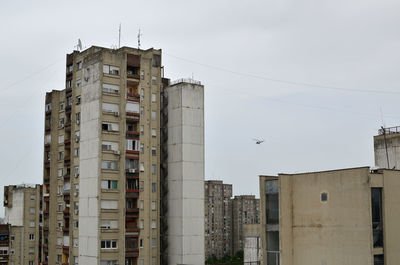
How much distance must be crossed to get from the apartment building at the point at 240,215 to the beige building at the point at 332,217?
429 ft

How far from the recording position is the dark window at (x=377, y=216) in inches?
1751

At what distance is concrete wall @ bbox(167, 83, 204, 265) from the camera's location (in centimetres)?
7250

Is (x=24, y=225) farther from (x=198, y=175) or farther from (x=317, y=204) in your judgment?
(x=317, y=204)

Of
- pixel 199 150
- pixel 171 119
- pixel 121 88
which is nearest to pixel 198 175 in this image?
pixel 199 150

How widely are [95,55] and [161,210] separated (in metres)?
22.8

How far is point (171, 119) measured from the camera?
247 ft

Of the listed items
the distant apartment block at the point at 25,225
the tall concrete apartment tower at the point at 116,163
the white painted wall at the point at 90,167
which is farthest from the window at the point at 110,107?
the distant apartment block at the point at 25,225

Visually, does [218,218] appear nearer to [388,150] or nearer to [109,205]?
[109,205]

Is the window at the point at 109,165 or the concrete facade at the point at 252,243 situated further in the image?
the concrete facade at the point at 252,243

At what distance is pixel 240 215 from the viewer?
595 feet

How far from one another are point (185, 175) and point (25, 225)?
58.6 m

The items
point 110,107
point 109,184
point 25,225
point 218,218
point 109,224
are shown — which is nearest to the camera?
point 109,224

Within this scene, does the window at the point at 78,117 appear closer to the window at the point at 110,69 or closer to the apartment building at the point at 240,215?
the window at the point at 110,69

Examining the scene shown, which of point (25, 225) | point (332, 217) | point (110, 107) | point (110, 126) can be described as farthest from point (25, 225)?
point (332, 217)
